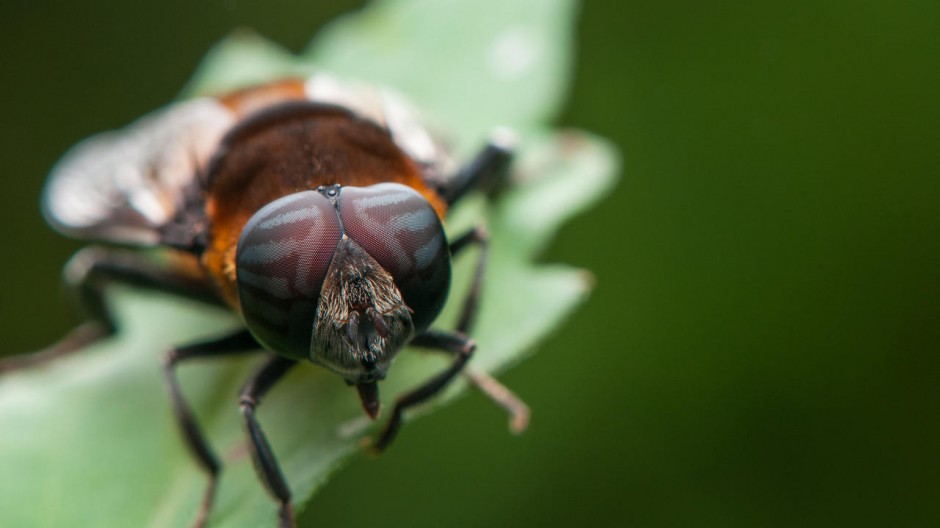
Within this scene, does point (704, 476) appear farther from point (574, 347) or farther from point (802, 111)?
point (802, 111)

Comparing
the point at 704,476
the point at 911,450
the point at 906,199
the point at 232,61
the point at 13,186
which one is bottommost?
the point at 13,186

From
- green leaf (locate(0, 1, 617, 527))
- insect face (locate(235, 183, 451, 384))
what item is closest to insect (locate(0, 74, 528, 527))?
insect face (locate(235, 183, 451, 384))

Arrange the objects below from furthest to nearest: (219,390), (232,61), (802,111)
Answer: (802,111) → (232,61) → (219,390)

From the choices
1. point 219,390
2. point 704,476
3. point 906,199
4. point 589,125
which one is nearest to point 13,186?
point 589,125

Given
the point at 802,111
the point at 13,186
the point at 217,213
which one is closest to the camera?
the point at 217,213

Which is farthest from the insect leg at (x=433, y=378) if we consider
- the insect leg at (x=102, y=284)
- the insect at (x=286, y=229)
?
the insect leg at (x=102, y=284)

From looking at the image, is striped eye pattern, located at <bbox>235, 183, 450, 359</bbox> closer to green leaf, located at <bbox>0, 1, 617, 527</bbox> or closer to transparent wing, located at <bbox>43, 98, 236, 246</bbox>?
green leaf, located at <bbox>0, 1, 617, 527</bbox>
